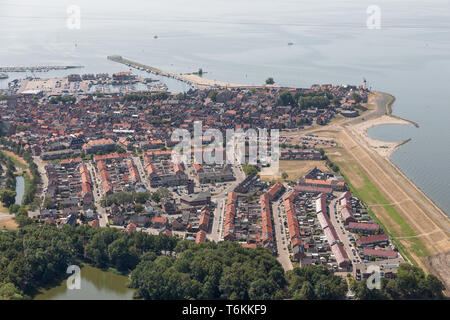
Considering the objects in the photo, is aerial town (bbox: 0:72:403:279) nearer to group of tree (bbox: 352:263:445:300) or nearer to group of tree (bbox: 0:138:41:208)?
group of tree (bbox: 0:138:41:208)

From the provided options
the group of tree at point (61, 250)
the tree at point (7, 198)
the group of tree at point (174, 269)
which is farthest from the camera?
the tree at point (7, 198)

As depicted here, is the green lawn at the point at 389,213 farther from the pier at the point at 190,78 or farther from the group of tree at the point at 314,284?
the pier at the point at 190,78

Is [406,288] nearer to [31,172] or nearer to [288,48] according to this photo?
[31,172]

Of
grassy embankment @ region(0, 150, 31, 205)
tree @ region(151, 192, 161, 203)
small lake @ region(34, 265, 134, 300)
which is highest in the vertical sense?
grassy embankment @ region(0, 150, 31, 205)

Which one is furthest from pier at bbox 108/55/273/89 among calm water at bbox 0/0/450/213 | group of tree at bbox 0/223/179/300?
group of tree at bbox 0/223/179/300

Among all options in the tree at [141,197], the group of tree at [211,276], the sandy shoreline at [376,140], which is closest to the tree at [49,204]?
the tree at [141,197]

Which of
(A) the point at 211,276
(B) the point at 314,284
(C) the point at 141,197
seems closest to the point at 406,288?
(B) the point at 314,284
